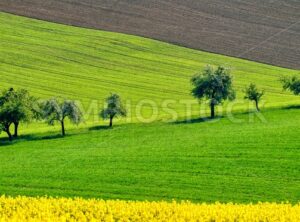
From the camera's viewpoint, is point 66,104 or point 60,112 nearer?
point 60,112

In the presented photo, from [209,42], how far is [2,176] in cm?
7149

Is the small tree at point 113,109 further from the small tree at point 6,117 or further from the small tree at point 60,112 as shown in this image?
the small tree at point 6,117

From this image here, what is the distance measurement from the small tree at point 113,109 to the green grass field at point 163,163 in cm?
429

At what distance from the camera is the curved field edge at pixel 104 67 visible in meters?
81.9

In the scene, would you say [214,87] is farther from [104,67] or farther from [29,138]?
[104,67]

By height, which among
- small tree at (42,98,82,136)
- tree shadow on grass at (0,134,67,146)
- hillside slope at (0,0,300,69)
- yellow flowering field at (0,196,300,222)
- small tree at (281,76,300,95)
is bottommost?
yellow flowering field at (0,196,300,222)

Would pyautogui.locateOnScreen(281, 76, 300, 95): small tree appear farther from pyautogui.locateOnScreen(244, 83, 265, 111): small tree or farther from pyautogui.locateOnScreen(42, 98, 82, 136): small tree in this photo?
pyautogui.locateOnScreen(42, 98, 82, 136): small tree

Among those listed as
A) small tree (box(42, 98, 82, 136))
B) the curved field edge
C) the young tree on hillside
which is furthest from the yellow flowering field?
the curved field edge

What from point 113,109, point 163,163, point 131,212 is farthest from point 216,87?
point 131,212

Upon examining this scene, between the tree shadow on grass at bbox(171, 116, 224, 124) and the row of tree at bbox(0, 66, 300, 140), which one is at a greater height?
the row of tree at bbox(0, 66, 300, 140)

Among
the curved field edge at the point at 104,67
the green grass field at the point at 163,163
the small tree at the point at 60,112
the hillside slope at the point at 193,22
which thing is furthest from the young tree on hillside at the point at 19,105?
the hillside slope at the point at 193,22

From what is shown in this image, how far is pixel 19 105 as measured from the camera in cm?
6219

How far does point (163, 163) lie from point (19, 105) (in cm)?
2436

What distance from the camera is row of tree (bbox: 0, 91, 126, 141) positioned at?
201 ft
